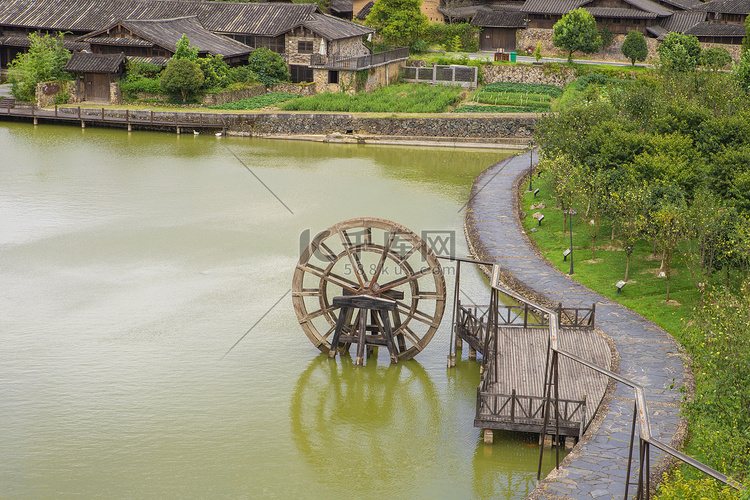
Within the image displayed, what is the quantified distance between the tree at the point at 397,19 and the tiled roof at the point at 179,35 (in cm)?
1310

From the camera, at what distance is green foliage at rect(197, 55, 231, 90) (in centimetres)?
5859

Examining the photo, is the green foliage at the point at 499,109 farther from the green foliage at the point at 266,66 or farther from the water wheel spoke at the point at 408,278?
the water wheel spoke at the point at 408,278

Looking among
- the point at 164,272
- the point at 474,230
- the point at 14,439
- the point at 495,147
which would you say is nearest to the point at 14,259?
the point at 164,272

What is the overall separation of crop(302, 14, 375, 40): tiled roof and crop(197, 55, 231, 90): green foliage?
742cm

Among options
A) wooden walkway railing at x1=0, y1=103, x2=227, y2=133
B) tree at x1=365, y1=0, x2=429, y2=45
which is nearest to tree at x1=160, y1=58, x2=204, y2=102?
wooden walkway railing at x1=0, y1=103, x2=227, y2=133

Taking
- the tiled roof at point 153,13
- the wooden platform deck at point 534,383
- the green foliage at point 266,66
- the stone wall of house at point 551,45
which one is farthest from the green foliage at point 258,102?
the wooden platform deck at point 534,383

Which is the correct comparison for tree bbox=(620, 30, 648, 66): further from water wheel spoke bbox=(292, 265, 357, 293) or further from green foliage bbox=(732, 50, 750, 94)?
water wheel spoke bbox=(292, 265, 357, 293)

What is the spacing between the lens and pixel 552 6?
2921 inches

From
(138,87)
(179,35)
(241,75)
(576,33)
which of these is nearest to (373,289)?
(138,87)

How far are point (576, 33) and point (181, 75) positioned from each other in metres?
32.1

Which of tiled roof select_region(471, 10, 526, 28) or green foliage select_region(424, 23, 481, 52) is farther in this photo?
green foliage select_region(424, 23, 481, 52)

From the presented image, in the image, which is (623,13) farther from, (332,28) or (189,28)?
(189,28)

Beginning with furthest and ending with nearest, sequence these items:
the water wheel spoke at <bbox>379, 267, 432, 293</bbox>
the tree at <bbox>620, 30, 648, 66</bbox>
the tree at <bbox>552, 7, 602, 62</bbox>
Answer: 1. the tree at <bbox>552, 7, 602, 62</bbox>
2. the tree at <bbox>620, 30, 648, 66</bbox>
3. the water wheel spoke at <bbox>379, 267, 432, 293</bbox>

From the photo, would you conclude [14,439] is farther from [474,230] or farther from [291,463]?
[474,230]
